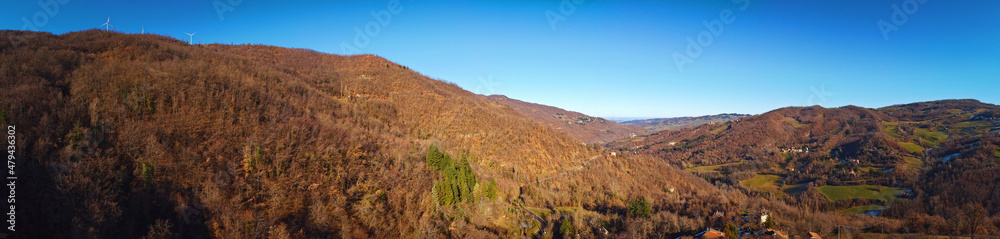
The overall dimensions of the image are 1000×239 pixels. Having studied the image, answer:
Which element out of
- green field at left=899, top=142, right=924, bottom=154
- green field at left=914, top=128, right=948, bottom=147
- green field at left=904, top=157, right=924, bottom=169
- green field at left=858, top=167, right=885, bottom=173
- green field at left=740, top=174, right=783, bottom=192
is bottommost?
green field at left=740, top=174, right=783, bottom=192

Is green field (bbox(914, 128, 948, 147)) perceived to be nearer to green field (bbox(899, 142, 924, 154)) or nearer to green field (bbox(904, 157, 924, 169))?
green field (bbox(899, 142, 924, 154))

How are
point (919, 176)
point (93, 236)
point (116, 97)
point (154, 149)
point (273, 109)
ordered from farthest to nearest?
1. point (919, 176)
2. point (273, 109)
3. point (116, 97)
4. point (154, 149)
5. point (93, 236)

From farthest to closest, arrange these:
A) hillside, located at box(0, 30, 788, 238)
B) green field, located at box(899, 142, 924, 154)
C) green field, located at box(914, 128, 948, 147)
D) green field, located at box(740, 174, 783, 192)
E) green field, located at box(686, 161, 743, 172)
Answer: green field, located at box(686, 161, 743, 172) → green field, located at box(914, 128, 948, 147) → green field, located at box(899, 142, 924, 154) → green field, located at box(740, 174, 783, 192) → hillside, located at box(0, 30, 788, 238)

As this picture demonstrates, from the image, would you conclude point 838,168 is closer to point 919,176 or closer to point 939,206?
point 919,176

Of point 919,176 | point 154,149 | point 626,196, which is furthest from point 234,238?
point 919,176

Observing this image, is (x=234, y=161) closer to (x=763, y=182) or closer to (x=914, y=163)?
(x=763, y=182)

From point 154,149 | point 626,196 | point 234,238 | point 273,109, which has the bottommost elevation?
point 626,196

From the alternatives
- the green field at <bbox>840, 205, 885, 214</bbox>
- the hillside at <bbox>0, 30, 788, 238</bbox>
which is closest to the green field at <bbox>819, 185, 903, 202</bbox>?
the green field at <bbox>840, 205, 885, 214</bbox>
